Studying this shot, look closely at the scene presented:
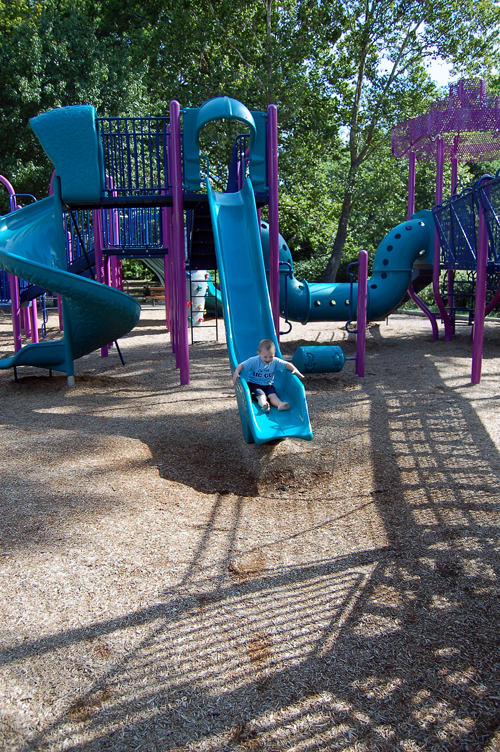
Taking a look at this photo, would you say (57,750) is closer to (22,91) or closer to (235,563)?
(235,563)

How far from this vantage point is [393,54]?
21531mm

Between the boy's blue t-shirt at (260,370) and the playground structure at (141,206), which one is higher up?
the playground structure at (141,206)

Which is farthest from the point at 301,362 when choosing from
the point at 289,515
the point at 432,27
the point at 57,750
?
the point at 432,27

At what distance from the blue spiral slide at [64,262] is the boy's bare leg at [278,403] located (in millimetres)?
3029

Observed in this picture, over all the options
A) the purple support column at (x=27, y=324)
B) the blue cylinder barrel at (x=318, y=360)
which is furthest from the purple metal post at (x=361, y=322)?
the purple support column at (x=27, y=324)

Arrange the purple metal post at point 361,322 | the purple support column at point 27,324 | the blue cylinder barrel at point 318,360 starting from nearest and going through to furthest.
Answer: the blue cylinder barrel at point 318,360
the purple metal post at point 361,322
the purple support column at point 27,324

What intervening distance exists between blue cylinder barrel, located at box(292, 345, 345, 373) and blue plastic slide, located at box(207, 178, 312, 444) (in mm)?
1193

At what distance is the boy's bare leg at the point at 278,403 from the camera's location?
5500 millimetres

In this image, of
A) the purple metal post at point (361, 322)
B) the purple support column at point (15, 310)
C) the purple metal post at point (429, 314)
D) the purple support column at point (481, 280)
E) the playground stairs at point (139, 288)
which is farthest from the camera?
the playground stairs at point (139, 288)

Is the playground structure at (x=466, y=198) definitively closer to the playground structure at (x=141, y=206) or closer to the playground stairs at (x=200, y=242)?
the playground structure at (x=141, y=206)

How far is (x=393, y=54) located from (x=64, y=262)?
18.7 meters

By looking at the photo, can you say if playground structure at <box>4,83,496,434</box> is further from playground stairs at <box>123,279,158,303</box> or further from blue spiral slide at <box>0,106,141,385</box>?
playground stairs at <box>123,279,158,303</box>

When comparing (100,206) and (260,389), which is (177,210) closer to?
(100,206)

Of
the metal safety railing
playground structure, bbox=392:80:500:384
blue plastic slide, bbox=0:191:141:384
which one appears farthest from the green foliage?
blue plastic slide, bbox=0:191:141:384
